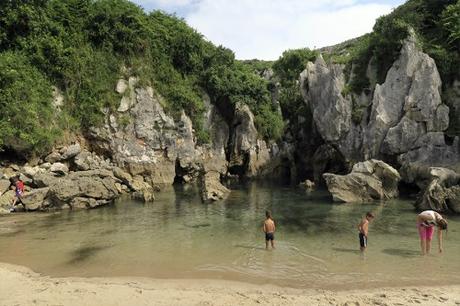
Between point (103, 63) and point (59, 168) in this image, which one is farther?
point (103, 63)

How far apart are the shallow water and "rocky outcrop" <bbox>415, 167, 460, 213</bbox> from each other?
4.13 feet

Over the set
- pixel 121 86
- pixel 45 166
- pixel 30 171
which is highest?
pixel 121 86

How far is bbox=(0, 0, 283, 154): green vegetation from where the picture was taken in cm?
3425

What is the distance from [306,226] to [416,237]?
5.32m

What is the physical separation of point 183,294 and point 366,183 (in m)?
21.3

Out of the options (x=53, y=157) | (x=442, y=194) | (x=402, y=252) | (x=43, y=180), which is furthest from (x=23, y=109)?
(x=442, y=194)

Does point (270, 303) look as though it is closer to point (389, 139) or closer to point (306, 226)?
point (306, 226)

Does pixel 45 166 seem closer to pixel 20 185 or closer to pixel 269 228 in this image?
pixel 20 185

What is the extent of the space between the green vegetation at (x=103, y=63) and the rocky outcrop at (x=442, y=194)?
27207mm

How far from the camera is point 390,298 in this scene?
1123cm

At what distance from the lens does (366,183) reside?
2959 cm

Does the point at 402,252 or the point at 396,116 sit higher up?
the point at 396,116

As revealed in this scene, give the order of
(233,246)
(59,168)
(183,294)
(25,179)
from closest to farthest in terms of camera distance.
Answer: (183,294) → (233,246) → (25,179) → (59,168)

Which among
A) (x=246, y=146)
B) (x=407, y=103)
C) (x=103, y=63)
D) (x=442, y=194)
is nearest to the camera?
(x=442, y=194)
